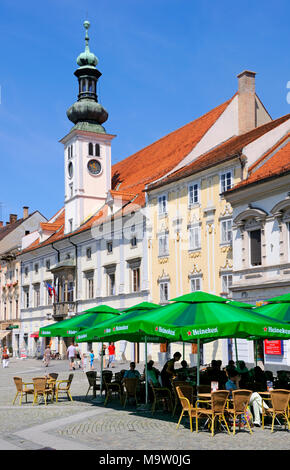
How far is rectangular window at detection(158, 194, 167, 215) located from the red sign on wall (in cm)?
1231

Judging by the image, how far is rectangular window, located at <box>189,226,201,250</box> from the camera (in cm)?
3409

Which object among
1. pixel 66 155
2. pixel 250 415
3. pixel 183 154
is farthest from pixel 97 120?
pixel 250 415

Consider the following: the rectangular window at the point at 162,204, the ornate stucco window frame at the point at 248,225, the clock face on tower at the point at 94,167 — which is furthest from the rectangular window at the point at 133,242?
the ornate stucco window frame at the point at 248,225

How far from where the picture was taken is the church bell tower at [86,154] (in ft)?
163

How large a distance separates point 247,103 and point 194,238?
10180 millimetres

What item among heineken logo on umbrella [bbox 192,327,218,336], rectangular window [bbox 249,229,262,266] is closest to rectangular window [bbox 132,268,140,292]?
rectangular window [bbox 249,229,262,266]

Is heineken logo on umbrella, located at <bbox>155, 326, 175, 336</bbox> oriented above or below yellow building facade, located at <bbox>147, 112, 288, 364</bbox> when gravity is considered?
below

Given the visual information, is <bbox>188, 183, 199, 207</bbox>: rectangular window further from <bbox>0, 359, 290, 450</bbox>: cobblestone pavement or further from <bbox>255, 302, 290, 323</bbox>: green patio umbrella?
<bbox>0, 359, 290, 450</bbox>: cobblestone pavement

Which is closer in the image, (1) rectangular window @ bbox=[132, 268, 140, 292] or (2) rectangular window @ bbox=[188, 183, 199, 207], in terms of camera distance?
(2) rectangular window @ bbox=[188, 183, 199, 207]

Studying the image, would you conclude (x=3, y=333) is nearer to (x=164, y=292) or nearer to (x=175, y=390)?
(x=164, y=292)

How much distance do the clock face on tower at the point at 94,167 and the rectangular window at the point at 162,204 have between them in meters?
13.7

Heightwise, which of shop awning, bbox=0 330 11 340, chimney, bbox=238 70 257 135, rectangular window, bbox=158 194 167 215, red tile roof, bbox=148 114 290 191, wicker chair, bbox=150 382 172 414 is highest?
chimney, bbox=238 70 257 135

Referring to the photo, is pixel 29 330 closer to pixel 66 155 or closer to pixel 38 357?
pixel 38 357

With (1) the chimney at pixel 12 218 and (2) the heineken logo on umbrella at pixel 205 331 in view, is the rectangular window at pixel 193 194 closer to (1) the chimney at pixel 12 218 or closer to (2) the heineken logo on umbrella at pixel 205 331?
(2) the heineken logo on umbrella at pixel 205 331
